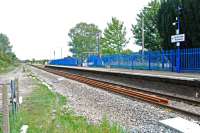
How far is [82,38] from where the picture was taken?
127 metres

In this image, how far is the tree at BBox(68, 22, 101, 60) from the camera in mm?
123425

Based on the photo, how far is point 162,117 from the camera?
10641 millimetres

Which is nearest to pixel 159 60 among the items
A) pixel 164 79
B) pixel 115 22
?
pixel 164 79

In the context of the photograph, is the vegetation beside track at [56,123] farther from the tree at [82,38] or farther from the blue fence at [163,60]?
the tree at [82,38]

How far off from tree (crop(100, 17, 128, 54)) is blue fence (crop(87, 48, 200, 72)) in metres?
27.9

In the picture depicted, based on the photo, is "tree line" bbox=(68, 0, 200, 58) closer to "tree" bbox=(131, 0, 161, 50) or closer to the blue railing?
"tree" bbox=(131, 0, 161, 50)

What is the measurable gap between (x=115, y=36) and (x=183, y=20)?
45109 millimetres

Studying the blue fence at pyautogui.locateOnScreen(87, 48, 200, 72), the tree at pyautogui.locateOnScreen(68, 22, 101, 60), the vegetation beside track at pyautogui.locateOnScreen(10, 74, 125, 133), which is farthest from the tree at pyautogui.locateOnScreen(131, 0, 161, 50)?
the tree at pyautogui.locateOnScreen(68, 22, 101, 60)

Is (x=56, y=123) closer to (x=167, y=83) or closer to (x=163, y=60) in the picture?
(x=167, y=83)

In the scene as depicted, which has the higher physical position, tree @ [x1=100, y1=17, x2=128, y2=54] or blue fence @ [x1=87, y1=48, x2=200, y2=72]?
tree @ [x1=100, y1=17, x2=128, y2=54]

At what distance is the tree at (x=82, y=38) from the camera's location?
123425 mm

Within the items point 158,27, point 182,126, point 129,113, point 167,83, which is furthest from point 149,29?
point 182,126

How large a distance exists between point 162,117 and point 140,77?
1231cm

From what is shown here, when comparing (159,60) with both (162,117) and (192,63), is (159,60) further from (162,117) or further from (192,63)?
(162,117)
